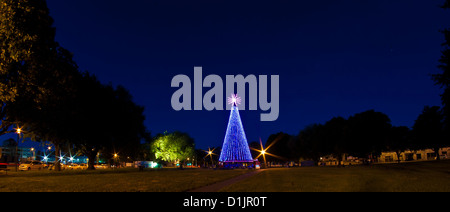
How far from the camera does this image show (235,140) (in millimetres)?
67250

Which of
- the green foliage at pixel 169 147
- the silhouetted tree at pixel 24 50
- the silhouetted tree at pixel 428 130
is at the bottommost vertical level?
the green foliage at pixel 169 147

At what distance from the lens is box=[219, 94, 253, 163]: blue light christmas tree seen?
217 feet

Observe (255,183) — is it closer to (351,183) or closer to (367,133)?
(351,183)

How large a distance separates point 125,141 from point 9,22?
39476 mm

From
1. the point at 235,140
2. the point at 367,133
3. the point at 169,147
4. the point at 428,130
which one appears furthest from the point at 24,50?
the point at 428,130

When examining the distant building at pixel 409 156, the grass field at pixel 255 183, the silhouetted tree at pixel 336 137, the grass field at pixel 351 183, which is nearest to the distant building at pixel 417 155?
the distant building at pixel 409 156

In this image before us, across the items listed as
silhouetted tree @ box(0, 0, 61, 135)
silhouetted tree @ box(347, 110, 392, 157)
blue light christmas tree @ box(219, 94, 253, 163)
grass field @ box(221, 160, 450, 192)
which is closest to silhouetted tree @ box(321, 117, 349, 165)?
silhouetted tree @ box(347, 110, 392, 157)

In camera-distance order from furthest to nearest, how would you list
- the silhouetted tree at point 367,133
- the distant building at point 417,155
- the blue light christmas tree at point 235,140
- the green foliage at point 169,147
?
the distant building at point 417,155, the green foliage at point 169,147, the silhouetted tree at point 367,133, the blue light christmas tree at point 235,140

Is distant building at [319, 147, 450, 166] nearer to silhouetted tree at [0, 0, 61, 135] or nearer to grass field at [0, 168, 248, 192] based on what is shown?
grass field at [0, 168, 248, 192]

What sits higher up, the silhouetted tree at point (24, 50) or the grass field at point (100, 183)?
the silhouetted tree at point (24, 50)

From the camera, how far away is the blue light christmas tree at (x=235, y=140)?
217ft

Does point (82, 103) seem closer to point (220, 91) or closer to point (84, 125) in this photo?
point (84, 125)

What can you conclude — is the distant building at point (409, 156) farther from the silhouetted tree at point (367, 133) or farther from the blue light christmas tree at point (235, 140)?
the blue light christmas tree at point (235, 140)
